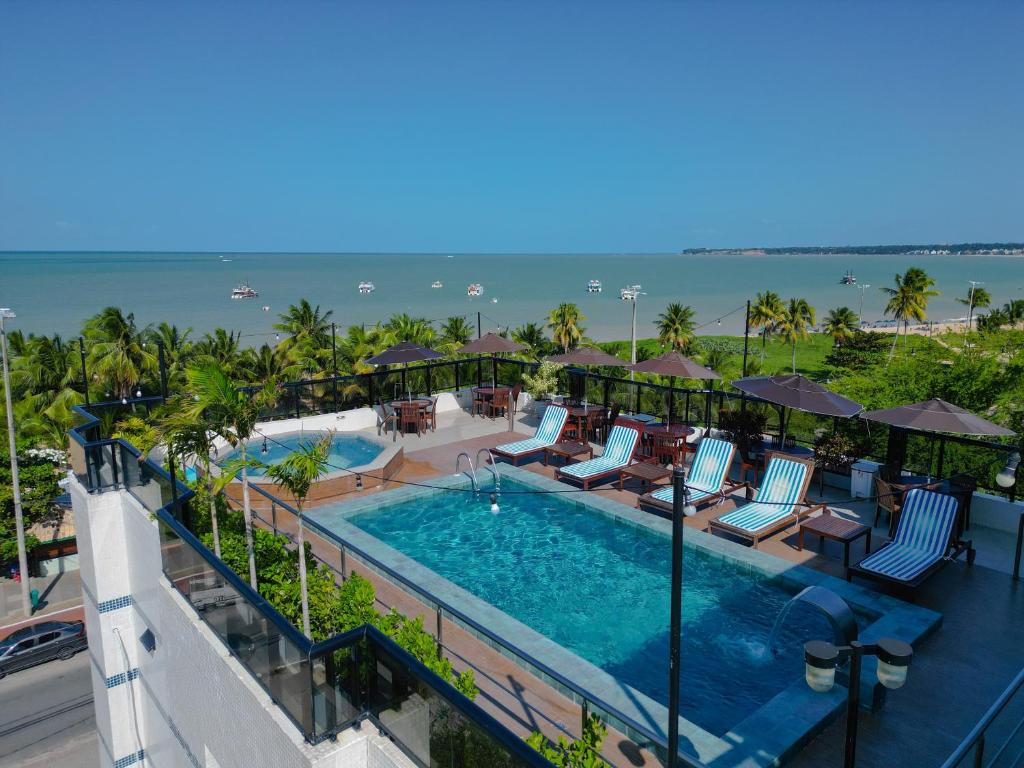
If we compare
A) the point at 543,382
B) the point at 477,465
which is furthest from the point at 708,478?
the point at 543,382

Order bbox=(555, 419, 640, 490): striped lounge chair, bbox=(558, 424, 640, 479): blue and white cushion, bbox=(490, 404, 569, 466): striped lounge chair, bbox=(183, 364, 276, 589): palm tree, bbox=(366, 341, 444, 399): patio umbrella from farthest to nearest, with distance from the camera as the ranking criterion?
bbox=(366, 341, 444, 399): patio umbrella
bbox=(490, 404, 569, 466): striped lounge chair
bbox=(558, 424, 640, 479): blue and white cushion
bbox=(555, 419, 640, 490): striped lounge chair
bbox=(183, 364, 276, 589): palm tree

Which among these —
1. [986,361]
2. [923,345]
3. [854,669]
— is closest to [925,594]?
[854,669]

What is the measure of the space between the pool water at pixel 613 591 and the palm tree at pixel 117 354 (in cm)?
1718

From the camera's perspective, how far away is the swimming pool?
5930 millimetres

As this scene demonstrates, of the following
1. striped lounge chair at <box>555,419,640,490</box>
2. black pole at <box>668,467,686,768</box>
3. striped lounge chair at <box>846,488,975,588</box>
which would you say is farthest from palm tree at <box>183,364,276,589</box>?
striped lounge chair at <box>846,488,975,588</box>

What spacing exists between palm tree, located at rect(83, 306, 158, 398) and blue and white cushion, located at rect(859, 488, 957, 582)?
23.8 metres

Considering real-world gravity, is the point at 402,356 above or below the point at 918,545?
above

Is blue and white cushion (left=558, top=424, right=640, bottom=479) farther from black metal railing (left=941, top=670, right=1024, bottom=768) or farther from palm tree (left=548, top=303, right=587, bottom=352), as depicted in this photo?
palm tree (left=548, top=303, right=587, bottom=352)

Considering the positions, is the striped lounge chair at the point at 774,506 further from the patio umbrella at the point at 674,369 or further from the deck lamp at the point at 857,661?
the deck lamp at the point at 857,661

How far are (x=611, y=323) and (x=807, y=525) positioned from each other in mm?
66410

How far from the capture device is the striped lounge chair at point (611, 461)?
1138 centimetres

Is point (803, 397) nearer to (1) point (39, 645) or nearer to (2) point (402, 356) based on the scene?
(2) point (402, 356)

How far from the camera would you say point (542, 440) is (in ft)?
43.6

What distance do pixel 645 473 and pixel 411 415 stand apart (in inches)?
221
